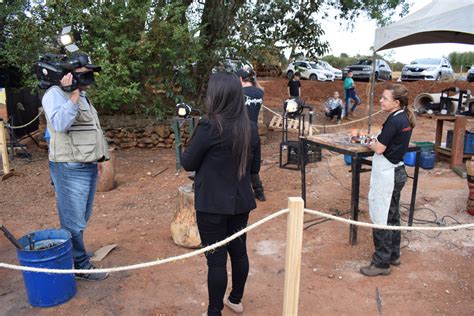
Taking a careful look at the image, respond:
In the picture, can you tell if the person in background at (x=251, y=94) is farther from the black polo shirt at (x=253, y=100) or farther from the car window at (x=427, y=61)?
the car window at (x=427, y=61)

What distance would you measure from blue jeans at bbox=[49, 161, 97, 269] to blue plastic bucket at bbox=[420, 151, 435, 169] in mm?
5913

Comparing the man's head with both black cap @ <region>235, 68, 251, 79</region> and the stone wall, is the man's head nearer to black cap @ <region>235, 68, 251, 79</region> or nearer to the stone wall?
black cap @ <region>235, 68, 251, 79</region>

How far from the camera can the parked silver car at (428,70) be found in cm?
2016

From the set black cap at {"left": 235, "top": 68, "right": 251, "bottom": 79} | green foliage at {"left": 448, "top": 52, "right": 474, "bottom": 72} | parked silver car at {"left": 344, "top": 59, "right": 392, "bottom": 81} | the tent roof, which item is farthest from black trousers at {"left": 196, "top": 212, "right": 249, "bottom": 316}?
green foliage at {"left": 448, "top": 52, "right": 474, "bottom": 72}

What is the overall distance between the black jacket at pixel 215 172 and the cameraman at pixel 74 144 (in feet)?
3.48

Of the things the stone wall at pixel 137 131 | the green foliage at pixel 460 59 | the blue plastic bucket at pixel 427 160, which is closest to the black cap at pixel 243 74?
the stone wall at pixel 137 131

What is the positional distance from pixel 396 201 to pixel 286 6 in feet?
20.2

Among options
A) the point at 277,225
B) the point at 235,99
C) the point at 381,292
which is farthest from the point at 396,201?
the point at 235,99

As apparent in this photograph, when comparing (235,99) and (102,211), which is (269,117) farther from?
(235,99)

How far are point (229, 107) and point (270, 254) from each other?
2.12m

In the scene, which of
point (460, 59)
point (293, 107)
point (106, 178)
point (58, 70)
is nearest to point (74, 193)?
point (58, 70)

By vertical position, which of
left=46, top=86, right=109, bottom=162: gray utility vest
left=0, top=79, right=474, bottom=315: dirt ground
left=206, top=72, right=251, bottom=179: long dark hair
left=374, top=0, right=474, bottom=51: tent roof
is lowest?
left=0, top=79, right=474, bottom=315: dirt ground

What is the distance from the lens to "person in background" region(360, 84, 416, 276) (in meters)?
3.44

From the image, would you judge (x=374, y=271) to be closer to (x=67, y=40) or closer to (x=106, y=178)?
(x=67, y=40)
